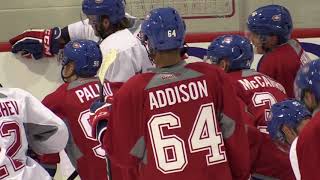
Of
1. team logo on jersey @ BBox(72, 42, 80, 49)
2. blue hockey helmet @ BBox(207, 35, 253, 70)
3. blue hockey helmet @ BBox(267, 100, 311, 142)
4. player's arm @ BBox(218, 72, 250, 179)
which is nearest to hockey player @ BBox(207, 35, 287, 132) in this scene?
blue hockey helmet @ BBox(207, 35, 253, 70)

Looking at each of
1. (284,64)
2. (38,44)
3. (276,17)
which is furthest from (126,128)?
(38,44)

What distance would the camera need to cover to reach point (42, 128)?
2.67 metres

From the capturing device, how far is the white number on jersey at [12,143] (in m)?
2.45

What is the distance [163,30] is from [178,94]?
0.22 meters

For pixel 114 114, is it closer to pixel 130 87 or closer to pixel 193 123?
pixel 130 87

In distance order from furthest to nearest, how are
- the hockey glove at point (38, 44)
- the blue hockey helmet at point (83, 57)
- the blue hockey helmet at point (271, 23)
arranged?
the hockey glove at point (38, 44), the blue hockey helmet at point (271, 23), the blue hockey helmet at point (83, 57)

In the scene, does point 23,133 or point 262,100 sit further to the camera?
point 262,100

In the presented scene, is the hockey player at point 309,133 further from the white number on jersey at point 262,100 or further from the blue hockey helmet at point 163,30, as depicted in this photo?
the white number on jersey at point 262,100

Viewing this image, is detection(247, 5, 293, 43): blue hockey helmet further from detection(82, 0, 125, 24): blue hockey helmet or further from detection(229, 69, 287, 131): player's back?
detection(82, 0, 125, 24): blue hockey helmet

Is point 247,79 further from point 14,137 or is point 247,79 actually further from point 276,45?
point 14,137

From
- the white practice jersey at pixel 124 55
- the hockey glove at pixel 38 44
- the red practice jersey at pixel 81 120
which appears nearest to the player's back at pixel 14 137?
the red practice jersey at pixel 81 120

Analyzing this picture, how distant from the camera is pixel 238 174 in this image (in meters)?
2.43

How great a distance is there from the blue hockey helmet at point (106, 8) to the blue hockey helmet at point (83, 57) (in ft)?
0.89

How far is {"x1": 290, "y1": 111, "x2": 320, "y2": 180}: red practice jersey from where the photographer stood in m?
2.06
